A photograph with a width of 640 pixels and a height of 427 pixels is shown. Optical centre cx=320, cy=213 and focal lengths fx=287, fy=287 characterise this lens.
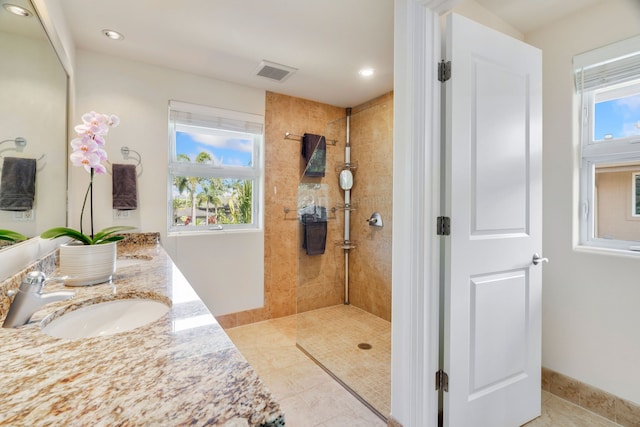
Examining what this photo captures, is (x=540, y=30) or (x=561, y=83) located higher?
(x=540, y=30)

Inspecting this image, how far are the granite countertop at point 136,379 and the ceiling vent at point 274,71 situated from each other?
215 cm

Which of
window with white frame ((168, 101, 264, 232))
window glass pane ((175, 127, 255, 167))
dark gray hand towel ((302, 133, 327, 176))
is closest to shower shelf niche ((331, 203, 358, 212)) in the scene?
dark gray hand towel ((302, 133, 327, 176))

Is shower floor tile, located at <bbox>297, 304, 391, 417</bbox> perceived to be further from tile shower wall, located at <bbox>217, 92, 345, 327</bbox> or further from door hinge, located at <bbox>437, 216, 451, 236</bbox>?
door hinge, located at <bbox>437, 216, 451, 236</bbox>

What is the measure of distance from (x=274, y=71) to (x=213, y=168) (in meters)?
1.05

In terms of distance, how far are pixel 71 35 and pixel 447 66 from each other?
7.89 ft

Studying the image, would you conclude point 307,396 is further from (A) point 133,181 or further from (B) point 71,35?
(B) point 71,35

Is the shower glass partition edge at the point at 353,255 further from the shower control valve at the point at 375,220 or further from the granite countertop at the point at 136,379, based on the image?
the granite countertop at the point at 136,379

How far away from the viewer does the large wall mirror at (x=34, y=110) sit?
100 centimetres

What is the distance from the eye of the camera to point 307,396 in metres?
1.83

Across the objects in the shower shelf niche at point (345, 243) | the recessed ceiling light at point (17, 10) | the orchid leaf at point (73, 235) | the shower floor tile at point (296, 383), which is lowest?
the shower floor tile at point (296, 383)

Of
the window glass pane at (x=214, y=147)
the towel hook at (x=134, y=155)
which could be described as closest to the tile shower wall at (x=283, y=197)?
the window glass pane at (x=214, y=147)

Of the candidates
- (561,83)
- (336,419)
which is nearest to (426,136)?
(561,83)

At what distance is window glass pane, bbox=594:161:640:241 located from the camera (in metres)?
1.66

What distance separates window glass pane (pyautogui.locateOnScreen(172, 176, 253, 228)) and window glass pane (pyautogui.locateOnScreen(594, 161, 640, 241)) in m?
2.72
